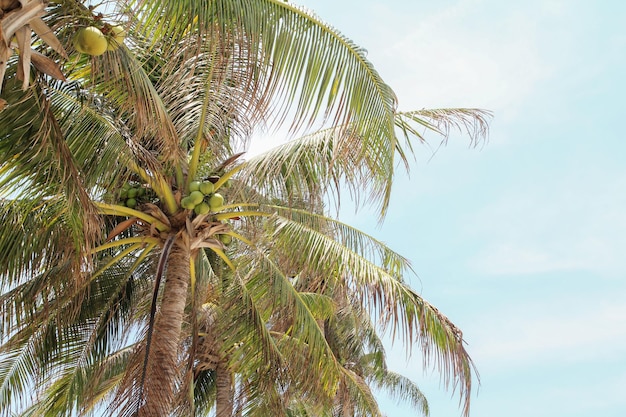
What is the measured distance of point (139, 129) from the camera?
535 centimetres

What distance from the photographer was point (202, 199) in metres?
7.05

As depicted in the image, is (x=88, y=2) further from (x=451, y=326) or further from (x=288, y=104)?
(x=451, y=326)

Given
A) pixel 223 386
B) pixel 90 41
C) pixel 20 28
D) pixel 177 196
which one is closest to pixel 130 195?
pixel 177 196

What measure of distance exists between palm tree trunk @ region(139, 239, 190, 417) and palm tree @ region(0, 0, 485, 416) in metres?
0.01

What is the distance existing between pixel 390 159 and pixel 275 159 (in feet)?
8.02

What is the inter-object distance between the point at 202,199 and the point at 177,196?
0.96 feet

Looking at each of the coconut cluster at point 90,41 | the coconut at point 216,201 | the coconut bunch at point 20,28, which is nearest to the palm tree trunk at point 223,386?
the coconut at point 216,201

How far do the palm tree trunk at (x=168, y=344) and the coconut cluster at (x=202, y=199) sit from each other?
43 cm

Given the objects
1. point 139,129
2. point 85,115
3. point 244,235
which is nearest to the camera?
point 139,129

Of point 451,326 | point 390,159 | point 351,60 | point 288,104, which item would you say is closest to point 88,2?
point 288,104

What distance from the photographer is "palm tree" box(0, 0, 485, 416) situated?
4676 mm

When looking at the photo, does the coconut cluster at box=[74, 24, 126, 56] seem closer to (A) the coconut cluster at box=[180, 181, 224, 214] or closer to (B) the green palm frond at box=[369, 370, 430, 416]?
(A) the coconut cluster at box=[180, 181, 224, 214]

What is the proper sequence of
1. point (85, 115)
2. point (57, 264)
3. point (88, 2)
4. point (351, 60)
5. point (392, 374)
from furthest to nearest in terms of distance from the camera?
point (392, 374)
point (57, 264)
point (85, 115)
point (351, 60)
point (88, 2)

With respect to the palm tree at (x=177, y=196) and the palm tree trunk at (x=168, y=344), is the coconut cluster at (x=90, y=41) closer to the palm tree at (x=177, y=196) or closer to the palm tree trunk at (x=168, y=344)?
the palm tree at (x=177, y=196)
